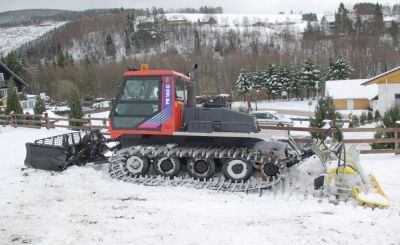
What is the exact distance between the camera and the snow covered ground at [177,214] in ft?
18.0

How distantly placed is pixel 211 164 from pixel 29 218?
3634 mm

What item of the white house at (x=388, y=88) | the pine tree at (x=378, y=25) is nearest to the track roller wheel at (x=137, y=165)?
the white house at (x=388, y=88)

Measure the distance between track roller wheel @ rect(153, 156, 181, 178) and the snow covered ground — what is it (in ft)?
1.72

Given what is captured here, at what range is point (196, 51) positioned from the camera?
103312 millimetres

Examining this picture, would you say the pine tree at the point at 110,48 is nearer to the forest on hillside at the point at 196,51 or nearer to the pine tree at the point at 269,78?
the forest on hillside at the point at 196,51

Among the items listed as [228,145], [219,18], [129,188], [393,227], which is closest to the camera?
[393,227]

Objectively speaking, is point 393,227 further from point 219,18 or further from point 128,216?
point 219,18

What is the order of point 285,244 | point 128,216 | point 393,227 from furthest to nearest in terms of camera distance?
point 128,216, point 393,227, point 285,244

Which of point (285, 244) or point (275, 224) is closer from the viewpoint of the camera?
point (285, 244)

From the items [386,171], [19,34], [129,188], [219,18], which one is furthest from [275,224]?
[19,34]

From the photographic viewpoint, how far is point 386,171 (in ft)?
28.2

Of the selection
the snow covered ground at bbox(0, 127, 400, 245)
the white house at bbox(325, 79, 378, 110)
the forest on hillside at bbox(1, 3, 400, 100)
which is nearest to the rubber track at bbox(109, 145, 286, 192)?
the snow covered ground at bbox(0, 127, 400, 245)

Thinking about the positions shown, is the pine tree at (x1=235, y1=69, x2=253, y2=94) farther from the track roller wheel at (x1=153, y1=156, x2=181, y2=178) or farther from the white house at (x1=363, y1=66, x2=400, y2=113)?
the track roller wheel at (x1=153, y1=156, x2=181, y2=178)

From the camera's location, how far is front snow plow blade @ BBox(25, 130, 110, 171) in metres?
9.15
